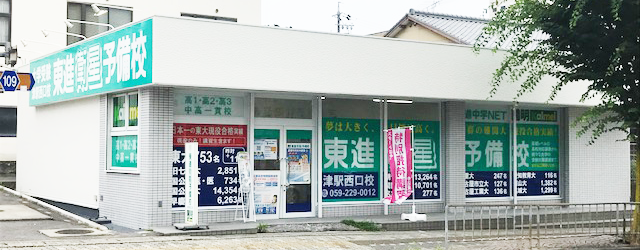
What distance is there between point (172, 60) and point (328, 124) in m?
3.86

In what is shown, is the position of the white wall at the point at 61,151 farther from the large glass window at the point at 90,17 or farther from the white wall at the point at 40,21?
the large glass window at the point at 90,17

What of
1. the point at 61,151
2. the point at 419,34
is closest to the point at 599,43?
the point at 61,151

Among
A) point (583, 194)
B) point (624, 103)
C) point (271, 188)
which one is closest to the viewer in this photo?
point (624, 103)

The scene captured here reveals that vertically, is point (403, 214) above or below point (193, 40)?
below

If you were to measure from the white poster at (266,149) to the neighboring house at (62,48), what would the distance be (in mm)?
2718

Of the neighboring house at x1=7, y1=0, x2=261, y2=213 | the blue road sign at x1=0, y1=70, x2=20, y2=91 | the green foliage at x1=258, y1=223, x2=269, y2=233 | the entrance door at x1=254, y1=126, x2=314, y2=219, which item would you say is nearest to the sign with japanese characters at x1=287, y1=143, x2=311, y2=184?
the entrance door at x1=254, y1=126, x2=314, y2=219

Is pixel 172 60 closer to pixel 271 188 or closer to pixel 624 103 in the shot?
pixel 271 188

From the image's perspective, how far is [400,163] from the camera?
1532 centimetres

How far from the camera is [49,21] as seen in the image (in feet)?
86.1

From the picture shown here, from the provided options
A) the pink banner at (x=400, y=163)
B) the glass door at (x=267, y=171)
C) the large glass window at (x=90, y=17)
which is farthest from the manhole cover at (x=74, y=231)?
the large glass window at (x=90, y=17)

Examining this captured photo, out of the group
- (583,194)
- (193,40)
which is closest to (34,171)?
(193,40)

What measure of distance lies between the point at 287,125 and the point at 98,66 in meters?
3.85

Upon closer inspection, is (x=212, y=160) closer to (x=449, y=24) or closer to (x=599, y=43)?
(x=599, y=43)

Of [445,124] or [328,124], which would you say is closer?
[328,124]
